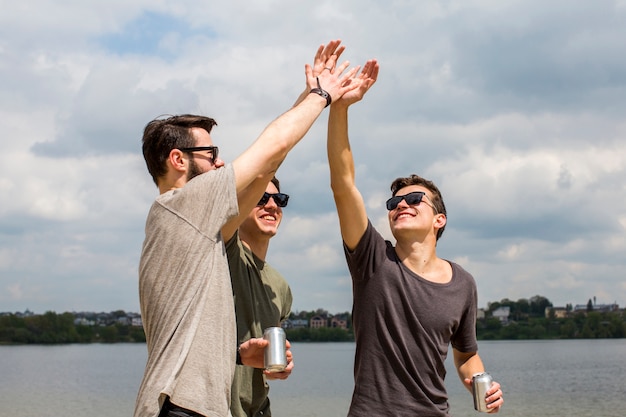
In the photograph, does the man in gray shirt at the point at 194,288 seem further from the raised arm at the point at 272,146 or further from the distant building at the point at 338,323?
the distant building at the point at 338,323

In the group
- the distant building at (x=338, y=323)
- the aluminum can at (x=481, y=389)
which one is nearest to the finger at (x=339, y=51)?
the aluminum can at (x=481, y=389)

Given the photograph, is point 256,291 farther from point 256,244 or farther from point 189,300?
point 189,300

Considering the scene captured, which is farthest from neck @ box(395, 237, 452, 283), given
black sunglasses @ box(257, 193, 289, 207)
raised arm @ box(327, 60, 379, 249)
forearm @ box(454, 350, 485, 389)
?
black sunglasses @ box(257, 193, 289, 207)

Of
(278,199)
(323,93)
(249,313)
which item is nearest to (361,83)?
(323,93)

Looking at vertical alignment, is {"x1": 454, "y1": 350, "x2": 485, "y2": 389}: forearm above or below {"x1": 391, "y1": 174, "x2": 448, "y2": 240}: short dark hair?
below

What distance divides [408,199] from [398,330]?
1027mm

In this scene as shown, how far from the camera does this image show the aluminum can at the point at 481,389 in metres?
5.21

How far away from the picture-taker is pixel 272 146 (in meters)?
3.67

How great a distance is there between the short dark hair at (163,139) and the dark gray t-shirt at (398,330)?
1618 mm

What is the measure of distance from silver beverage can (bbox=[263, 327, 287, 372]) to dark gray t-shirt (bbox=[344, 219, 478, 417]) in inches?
37.3

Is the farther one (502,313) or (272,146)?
(502,313)

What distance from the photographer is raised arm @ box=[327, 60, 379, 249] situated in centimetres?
506

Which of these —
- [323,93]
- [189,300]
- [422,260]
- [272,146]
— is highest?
[323,93]

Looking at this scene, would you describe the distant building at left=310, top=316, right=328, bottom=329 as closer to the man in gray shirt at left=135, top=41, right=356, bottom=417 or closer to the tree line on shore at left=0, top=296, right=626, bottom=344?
the tree line on shore at left=0, top=296, right=626, bottom=344
